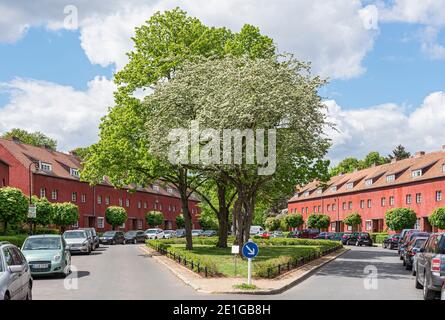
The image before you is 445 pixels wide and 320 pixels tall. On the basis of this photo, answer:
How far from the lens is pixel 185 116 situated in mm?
28734

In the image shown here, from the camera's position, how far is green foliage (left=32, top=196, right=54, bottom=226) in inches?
2042

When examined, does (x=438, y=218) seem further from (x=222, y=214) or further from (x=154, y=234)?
(x=154, y=234)

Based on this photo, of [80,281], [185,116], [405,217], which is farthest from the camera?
[405,217]

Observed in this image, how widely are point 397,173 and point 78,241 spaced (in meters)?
46.5

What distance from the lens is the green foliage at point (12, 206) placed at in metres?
43.8

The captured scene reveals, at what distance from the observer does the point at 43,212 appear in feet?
172

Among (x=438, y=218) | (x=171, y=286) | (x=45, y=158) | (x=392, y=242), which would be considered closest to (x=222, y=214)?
(x=392, y=242)

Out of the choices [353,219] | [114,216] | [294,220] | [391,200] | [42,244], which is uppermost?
[391,200]

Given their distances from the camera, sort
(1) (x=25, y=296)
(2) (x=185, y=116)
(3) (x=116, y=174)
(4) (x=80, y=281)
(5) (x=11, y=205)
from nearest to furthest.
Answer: (1) (x=25, y=296), (4) (x=80, y=281), (2) (x=185, y=116), (3) (x=116, y=174), (5) (x=11, y=205)

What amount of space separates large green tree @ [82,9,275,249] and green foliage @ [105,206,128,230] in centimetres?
3626

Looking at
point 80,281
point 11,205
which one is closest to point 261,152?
point 80,281
